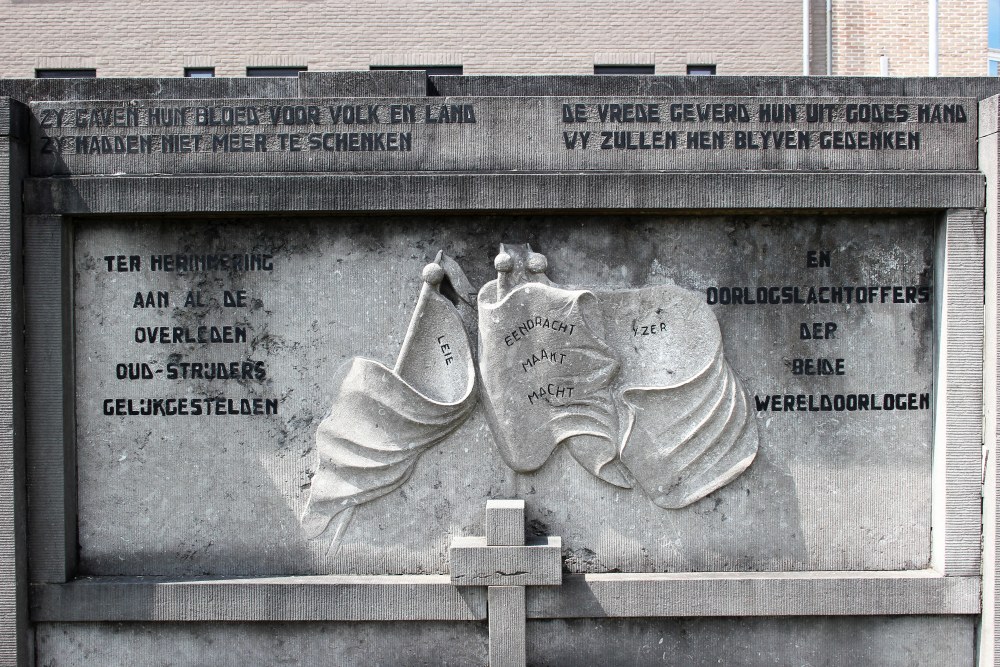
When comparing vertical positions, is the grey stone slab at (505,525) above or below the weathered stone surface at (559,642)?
above

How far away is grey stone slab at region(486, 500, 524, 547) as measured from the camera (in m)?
5.14

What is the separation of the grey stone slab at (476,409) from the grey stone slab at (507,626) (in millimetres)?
428

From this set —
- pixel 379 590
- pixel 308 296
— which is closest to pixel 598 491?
pixel 379 590

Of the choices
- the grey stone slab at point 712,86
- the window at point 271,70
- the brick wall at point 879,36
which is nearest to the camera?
the grey stone slab at point 712,86

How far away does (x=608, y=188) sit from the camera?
5.17 meters

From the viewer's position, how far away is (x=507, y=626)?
523 centimetres

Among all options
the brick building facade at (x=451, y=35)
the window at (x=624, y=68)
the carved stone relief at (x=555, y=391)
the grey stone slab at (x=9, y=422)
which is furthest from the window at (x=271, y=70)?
the carved stone relief at (x=555, y=391)

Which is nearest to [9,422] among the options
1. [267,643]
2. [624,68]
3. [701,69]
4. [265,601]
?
[265,601]

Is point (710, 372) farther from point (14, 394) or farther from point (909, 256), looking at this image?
point (14, 394)

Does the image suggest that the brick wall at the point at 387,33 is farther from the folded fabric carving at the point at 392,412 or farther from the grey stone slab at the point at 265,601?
the grey stone slab at the point at 265,601

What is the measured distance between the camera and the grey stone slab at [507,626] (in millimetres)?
5211

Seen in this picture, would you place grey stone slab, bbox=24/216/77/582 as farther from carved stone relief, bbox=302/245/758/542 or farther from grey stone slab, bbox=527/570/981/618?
grey stone slab, bbox=527/570/981/618

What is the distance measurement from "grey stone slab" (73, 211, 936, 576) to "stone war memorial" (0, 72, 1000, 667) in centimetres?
2

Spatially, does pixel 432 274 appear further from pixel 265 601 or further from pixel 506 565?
pixel 265 601
